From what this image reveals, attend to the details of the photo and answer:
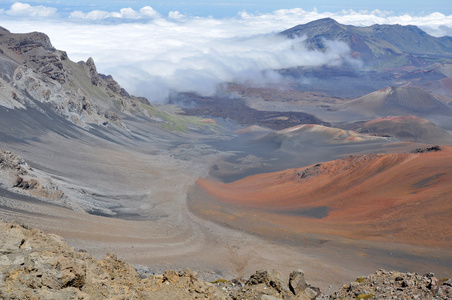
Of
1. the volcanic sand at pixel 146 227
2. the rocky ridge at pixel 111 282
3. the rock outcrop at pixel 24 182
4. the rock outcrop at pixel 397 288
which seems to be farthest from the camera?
the rock outcrop at pixel 24 182

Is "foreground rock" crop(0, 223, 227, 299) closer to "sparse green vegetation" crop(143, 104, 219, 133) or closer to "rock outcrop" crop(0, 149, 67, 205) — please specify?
"rock outcrop" crop(0, 149, 67, 205)

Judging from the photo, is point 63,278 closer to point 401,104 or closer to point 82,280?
point 82,280

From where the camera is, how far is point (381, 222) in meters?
37.3

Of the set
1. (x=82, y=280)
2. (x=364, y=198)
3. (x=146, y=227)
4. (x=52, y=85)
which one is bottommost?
(x=146, y=227)

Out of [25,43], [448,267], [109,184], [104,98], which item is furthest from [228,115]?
[448,267]

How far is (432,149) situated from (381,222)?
2539 cm

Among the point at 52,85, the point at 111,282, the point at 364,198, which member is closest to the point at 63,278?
the point at 111,282

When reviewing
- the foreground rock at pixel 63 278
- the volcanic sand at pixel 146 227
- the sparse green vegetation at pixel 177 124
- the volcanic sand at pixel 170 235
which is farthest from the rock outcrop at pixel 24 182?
the sparse green vegetation at pixel 177 124

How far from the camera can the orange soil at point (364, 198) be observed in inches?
1378

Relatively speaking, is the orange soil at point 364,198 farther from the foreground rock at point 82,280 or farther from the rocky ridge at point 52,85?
the rocky ridge at point 52,85

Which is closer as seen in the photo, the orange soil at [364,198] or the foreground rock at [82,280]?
the foreground rock at [82,280]

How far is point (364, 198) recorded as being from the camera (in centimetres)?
4478

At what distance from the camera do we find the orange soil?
115ft

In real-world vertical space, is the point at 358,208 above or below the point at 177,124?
below
